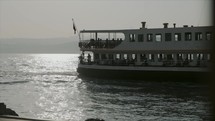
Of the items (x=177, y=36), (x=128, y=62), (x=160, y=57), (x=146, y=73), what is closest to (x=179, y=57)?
(x=160, y=57)

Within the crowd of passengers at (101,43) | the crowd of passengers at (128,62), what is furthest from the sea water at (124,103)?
the crowd of passengers at (101,43)

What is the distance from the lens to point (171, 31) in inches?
1204

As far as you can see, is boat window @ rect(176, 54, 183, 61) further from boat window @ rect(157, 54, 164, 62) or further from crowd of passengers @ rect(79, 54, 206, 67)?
boat window @ rect(157, 54, 164, 62)

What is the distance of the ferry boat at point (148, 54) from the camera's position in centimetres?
2919

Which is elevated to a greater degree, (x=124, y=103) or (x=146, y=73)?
(x=146, y=73)

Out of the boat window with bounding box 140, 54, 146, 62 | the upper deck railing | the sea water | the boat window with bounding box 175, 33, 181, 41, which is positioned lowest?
the sea water

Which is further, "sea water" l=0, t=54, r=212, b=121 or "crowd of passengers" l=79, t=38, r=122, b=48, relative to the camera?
"crowd of passengers" l=79, t=38, r=122, b=48

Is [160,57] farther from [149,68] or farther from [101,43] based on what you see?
[101,43]

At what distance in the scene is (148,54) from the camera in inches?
1252

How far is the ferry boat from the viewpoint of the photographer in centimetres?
2919

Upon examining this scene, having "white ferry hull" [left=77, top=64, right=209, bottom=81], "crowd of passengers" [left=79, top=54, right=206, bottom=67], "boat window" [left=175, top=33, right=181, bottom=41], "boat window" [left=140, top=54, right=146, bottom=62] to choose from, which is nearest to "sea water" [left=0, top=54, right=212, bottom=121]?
"white ferry hull" [left=77, top=64, right=209, bottom=81]

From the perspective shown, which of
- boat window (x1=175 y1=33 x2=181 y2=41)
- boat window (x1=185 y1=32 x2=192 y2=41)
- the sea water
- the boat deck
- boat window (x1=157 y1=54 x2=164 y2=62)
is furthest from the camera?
boat window (x1=157 y1=54 x2=164 y2=62)

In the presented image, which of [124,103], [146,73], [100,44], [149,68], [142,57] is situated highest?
[100,44]

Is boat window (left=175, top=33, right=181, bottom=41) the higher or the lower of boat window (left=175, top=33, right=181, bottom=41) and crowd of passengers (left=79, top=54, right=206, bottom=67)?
the higher
